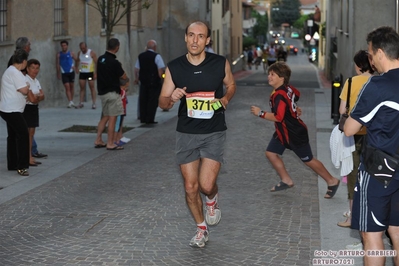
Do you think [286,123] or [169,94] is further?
[286,123]

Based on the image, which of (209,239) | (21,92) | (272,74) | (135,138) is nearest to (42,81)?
(135,138)

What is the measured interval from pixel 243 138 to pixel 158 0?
1924cm

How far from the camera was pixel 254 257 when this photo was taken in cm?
729

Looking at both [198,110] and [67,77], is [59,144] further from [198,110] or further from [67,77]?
[198,110]

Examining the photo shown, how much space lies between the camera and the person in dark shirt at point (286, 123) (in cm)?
968

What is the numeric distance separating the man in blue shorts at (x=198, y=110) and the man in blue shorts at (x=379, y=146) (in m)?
1.96

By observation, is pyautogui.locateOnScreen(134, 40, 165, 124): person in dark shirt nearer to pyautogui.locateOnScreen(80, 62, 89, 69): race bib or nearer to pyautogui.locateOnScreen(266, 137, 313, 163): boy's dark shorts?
pyautogui.locateOnScreen(80, 62, 89, 69): race bib

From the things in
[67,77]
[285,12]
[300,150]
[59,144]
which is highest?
[285,12]

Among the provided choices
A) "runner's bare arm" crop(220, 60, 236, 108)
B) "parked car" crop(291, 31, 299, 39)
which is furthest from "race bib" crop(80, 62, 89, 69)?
"parked car" crop(291, 31, 299, 39)

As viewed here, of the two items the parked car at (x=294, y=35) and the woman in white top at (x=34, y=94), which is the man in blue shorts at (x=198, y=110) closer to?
the woman in white top at (x=34, y=94)

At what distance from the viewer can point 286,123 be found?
984 centimetres

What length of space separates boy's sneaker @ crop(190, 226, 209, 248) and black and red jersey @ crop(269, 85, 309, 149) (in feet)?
7.54

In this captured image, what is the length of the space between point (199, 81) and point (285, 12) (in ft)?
548

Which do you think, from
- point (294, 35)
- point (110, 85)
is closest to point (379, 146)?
point (110, 85)
